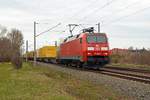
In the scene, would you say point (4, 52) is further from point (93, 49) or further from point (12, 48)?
point (93, 49)

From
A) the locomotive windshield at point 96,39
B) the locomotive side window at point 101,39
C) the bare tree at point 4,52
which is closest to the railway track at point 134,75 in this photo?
the locomotive windshield at point 96,39

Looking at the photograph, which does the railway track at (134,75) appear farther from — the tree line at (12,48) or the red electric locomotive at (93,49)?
the tree line at (12,48)

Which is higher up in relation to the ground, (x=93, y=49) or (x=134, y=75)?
(x=93, y=49)

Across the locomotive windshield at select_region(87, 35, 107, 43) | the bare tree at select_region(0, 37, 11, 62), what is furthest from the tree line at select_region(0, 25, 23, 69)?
the locomotive windshield at select_region(87, 35, 107, 43)

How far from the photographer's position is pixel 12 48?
9062cm

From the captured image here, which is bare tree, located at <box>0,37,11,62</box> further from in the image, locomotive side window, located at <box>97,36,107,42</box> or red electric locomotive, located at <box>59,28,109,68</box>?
locomotive side window, located at <box>97,36,107,42</box>

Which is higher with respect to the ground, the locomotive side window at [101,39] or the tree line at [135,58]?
the locomotive side window at [101,39]

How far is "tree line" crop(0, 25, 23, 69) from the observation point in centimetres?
4548

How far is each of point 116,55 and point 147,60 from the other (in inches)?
557

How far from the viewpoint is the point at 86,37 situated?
36125 millimetres

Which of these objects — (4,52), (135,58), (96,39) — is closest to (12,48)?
(4,52)

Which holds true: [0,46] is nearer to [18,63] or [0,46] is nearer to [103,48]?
[18,63]

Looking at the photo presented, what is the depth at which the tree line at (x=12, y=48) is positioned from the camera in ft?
149

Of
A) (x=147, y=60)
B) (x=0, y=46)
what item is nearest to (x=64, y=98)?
(x=147, y=60)
